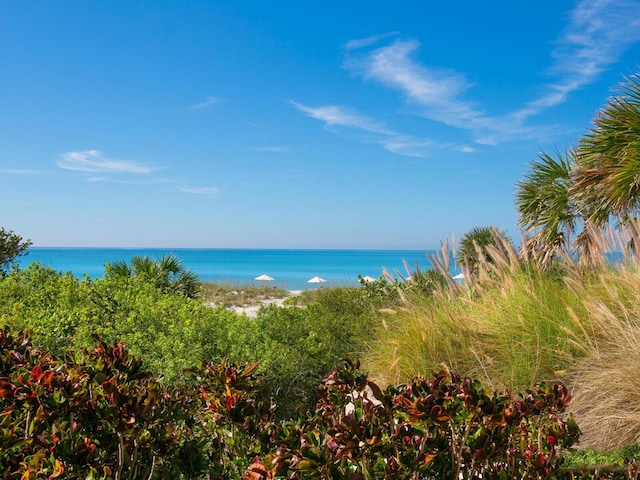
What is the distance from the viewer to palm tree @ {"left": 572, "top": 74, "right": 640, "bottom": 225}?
1036 centimetres

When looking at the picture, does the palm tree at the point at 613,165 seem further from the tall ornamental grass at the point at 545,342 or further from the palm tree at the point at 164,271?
the palm tree at the point at 164,271

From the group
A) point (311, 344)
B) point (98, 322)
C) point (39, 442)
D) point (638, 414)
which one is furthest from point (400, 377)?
point (39, 442)

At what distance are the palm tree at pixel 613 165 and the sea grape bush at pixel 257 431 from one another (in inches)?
354

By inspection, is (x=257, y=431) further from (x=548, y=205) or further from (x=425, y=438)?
(x=548, y=205)

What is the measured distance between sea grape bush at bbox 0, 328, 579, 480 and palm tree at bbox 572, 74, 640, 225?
9.00 meters

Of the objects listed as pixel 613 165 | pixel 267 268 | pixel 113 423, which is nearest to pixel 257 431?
pixel 113 423

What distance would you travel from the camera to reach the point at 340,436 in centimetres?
182

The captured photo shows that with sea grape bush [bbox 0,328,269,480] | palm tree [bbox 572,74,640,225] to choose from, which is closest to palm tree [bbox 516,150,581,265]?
palm tree [bbox 572,74,640,225]

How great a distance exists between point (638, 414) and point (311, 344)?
10.6 feet

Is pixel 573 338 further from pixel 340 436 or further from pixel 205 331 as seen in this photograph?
pixel 340 436

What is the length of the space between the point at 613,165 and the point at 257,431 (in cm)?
1050

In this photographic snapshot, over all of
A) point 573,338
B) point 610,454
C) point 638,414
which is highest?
point 573,338

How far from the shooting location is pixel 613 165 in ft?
35.8

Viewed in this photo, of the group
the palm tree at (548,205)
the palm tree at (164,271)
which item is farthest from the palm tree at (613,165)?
the palm tree at (164,271)
